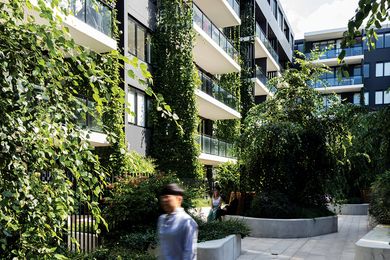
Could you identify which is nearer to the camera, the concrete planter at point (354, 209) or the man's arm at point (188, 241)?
the man's arm at point (188, 241)

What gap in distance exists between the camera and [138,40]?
1972cm

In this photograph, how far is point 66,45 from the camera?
3.12 meters

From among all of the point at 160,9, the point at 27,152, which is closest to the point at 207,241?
the point at 27,152

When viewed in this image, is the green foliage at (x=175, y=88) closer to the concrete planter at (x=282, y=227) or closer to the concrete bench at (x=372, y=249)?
the concrete planter at (x=282, y=227)

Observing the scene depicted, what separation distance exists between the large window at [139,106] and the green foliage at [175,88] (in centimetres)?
46

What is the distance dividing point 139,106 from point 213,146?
7.71 meters

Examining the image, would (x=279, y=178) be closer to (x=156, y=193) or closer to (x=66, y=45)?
(x=156, y=193)

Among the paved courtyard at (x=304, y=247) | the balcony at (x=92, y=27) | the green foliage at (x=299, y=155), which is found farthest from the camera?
the green foliage at (x=299, y=155)

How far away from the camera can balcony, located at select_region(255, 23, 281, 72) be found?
34.8 m

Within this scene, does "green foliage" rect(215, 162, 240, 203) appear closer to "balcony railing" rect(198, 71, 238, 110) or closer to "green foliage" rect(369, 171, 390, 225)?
"green foliage" rect(369, 171, 390, 225)

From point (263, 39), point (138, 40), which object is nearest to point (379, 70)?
point (263, 39)

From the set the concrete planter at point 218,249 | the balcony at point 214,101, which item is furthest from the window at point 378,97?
the concrete planter at point 218,249

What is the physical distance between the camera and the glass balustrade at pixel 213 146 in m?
24.0

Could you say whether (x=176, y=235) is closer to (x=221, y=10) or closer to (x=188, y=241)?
(x=188, y=241)
